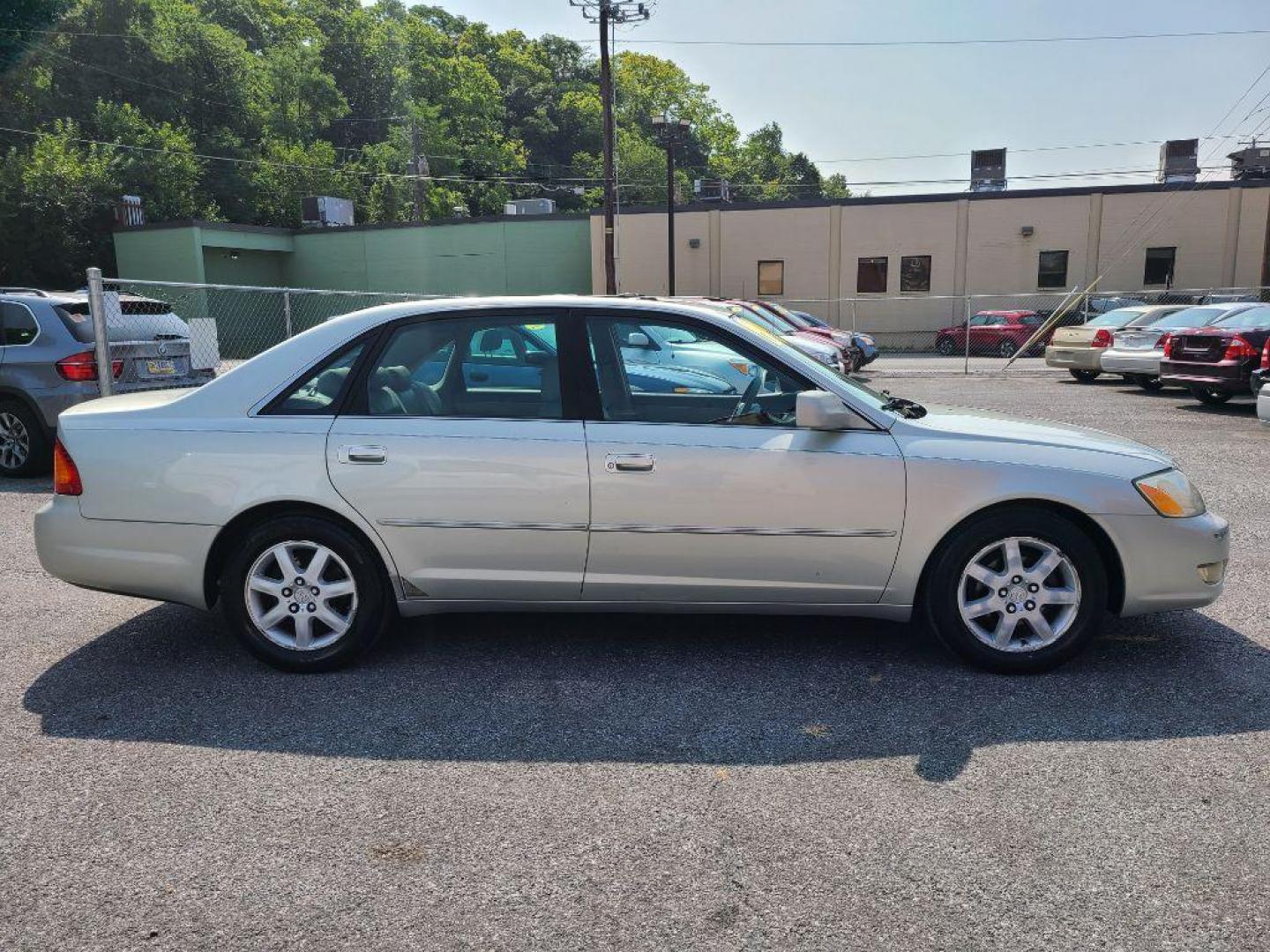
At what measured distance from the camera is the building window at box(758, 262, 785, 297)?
3672cm

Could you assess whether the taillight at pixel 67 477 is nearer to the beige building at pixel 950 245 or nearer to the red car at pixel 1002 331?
the red car at pixel 1002 331

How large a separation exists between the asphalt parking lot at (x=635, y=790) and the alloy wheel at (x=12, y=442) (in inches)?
182

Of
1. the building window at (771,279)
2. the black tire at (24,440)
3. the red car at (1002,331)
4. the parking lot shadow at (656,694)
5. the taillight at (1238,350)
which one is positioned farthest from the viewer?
the building window at (771,279)

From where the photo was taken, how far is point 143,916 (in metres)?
2.59

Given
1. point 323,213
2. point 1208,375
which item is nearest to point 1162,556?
point 1208,375

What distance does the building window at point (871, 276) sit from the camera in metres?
36.1

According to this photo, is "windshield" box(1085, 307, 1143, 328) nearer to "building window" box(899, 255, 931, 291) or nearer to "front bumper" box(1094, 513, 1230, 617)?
"front bumper" box(1094, 513, 1230, 617)

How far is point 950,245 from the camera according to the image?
3556 centimetres

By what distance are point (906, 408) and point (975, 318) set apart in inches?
1113

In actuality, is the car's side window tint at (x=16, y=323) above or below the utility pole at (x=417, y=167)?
below

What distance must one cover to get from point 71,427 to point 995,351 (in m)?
29.6

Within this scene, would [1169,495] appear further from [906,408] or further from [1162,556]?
[906,408]

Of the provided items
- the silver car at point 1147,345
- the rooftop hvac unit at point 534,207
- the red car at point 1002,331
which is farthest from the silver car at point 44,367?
the rooftop hvac unit at point 534,207

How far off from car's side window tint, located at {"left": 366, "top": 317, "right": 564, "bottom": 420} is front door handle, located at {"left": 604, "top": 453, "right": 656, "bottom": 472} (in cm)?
31
